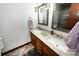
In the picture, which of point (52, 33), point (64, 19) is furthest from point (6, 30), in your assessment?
point (64, 19)

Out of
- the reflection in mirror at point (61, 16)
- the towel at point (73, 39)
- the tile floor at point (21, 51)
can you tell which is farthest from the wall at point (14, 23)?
the towel at point (73, 39)

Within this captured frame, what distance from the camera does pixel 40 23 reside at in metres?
0.90

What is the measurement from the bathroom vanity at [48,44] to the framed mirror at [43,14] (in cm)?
11

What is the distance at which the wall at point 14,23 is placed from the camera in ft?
2.64

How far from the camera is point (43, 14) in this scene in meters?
0.87

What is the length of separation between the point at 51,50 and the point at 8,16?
54cm

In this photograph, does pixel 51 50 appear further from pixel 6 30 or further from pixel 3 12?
pixel 3 12

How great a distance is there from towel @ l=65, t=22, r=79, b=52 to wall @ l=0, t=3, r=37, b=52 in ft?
1.19

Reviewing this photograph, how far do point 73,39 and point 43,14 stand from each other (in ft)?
1.23

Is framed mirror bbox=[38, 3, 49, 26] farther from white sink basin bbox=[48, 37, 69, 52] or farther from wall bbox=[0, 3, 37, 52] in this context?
white sink basin bbox=[48, 37, 69, 52]

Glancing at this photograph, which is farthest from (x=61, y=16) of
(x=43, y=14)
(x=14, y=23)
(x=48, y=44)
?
(x=14, y=23)

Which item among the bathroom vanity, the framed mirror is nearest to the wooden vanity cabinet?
the bathroom vanity

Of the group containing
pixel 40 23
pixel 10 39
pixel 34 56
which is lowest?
pixel 34 56

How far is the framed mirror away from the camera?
84 centimetres
